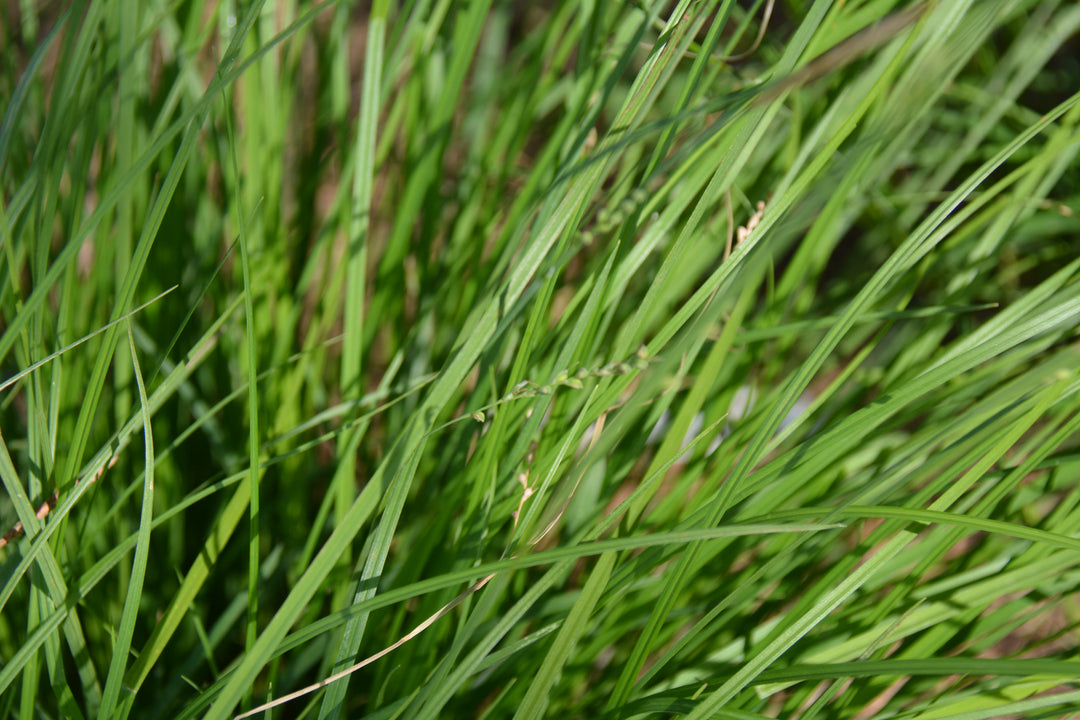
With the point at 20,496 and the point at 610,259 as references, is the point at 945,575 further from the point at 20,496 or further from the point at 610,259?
the point at 20,496

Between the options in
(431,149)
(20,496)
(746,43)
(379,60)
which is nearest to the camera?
(20,496)

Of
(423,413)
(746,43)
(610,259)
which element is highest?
(746,43)

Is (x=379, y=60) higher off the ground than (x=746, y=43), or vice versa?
(x=746, y=43)

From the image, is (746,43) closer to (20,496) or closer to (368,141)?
(368,141)

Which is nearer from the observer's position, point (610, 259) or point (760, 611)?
point (610, 259)

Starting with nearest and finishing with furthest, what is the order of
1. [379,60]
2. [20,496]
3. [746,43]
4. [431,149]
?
[20,496] → [379,60] → [431,149] → [746,43]

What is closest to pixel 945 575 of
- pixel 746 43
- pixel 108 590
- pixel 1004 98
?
pixel 1004 98
